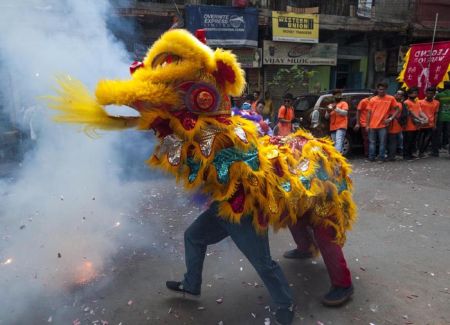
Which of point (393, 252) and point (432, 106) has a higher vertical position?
point (432, 106)

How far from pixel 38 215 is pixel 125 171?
2.02m

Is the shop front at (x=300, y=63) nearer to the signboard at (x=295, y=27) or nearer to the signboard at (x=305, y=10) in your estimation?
the signboard at (x=295, y=27)

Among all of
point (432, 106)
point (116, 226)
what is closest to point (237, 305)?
point (116, 226)

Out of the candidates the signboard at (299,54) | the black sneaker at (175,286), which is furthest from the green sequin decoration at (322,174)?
the signboard at (299,54)

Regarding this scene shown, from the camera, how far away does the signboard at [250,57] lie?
12867 mm

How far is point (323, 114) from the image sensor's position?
28.3 feet

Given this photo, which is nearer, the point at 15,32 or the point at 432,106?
the point at 15,32

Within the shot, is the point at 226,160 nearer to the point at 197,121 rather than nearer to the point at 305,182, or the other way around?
the point at 197,121

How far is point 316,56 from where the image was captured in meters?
14.1

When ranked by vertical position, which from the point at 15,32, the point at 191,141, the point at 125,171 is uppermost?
the point at 15,32

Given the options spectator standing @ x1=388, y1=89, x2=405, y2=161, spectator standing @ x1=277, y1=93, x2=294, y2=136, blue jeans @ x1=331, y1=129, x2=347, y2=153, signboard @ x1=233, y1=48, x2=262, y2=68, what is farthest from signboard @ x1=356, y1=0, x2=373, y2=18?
spectator standing @ x1=277, y1=93, x2=294, y2=136

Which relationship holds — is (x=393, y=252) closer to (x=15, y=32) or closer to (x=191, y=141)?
(x=191, y=141)

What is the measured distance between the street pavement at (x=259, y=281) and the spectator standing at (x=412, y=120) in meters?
4.08

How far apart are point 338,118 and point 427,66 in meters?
3.22
